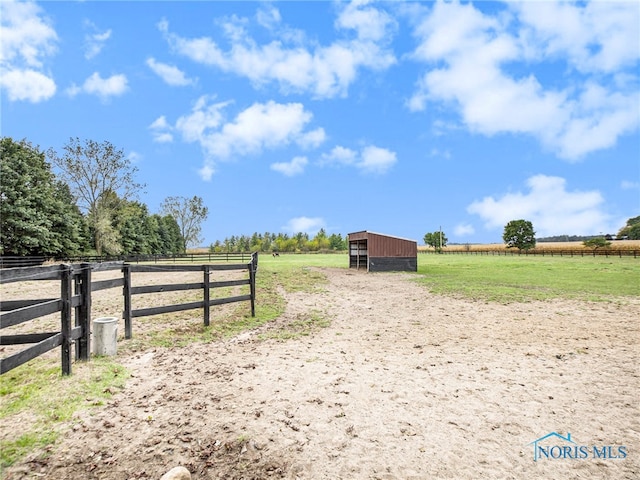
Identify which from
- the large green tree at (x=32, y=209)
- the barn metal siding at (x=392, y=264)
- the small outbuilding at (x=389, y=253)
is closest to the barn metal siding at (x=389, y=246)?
the small outbuilding at (x=389, y=253)

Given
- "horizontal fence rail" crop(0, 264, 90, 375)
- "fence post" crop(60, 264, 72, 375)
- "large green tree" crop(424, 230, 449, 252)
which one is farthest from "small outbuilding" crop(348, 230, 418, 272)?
"large green tree" crop(424, 230, 449, 252)

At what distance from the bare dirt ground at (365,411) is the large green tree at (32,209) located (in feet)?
104

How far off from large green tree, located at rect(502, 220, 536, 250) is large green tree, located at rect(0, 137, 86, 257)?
3063 inches

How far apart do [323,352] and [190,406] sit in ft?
8.25

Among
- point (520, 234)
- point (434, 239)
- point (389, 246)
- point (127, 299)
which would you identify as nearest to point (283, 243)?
point (434, 239)

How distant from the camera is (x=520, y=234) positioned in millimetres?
75125

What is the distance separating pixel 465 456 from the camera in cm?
284

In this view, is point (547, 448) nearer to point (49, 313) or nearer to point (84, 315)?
point (49, 313)

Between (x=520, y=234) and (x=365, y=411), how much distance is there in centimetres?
8355

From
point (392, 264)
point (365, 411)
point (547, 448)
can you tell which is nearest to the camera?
point (547, 448)

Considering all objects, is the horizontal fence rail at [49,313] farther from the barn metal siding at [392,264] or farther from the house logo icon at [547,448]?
the barn metal siding at [392,264]

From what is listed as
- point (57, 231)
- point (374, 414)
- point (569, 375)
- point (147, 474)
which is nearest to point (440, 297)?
point (569, 375)

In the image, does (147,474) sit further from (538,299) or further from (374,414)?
(538,299)

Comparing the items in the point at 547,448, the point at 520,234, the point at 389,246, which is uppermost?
the point at 520,234
